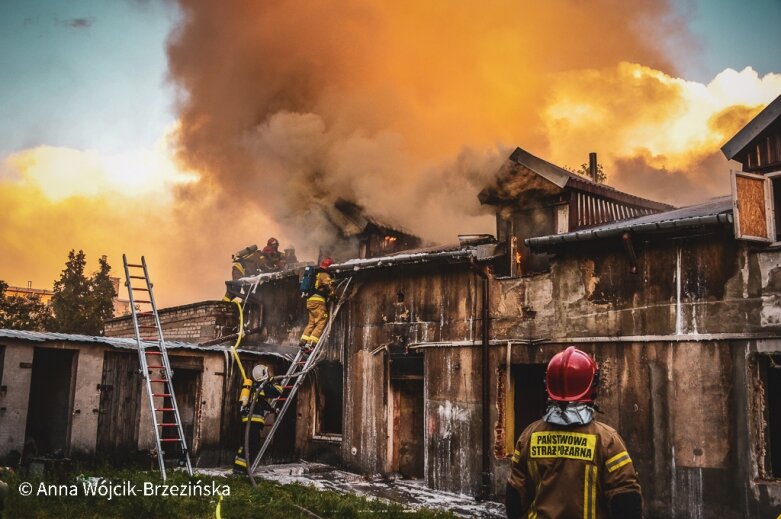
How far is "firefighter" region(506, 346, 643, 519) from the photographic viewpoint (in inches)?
132

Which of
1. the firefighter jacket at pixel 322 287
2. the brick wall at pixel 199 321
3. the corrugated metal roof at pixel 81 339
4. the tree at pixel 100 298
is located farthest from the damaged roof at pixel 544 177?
the tree at pixel 100 298

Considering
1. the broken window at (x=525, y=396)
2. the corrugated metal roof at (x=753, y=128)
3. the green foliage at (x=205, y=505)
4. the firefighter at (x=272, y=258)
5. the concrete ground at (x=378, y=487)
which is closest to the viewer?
the green foliage at (x=205, y=505)

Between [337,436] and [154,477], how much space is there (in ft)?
15.1

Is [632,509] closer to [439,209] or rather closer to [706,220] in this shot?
[706,220]

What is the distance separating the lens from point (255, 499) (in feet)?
31.6

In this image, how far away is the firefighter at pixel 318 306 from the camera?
1376 centimetres

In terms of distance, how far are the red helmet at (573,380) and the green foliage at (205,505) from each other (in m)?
5.98

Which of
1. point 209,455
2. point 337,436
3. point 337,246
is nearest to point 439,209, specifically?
point 337,246

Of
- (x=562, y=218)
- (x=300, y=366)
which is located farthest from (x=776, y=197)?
(x=300, y=366)

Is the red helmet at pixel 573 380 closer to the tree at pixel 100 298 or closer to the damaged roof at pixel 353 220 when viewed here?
the damaged roof at pixel 353 220

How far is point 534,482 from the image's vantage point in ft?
11.9

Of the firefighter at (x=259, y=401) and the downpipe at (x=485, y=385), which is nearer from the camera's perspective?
the downpipe at (x=485, y=385)

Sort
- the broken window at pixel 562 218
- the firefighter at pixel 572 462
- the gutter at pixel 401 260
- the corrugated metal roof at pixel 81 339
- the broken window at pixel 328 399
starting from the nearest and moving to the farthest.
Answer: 1. the firefighter at pixel 572 462
2. the corrugated metal roof at pixel 81 339
3. the gutter at pixel 401 260
4. the broken window at pixel 562 218
5. the broken window at pixel 328 399

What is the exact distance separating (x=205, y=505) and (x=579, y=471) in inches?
275
